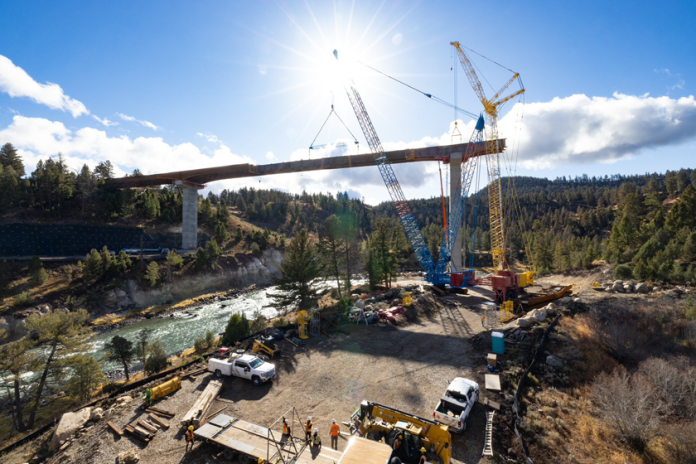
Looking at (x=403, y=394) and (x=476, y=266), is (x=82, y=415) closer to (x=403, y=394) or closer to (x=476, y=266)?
(x=403, y=394)

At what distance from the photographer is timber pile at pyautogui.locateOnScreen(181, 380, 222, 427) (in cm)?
1332

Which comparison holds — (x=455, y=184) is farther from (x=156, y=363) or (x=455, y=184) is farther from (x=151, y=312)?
(x=151, y=312)

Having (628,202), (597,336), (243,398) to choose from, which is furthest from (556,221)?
(243,398)

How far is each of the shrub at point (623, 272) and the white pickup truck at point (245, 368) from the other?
5011 cm

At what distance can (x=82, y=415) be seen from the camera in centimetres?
1427

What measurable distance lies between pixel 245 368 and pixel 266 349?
3.43 metres

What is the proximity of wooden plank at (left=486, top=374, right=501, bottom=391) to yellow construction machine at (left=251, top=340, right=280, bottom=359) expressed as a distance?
1365cm

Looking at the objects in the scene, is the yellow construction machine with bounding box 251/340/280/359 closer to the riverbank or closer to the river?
the river

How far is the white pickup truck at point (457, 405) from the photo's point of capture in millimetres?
12468

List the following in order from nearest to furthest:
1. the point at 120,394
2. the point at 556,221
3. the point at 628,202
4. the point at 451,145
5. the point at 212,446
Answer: the point at 212,446 → the point at 120,394 → the point at 451,145 → the point at 628,202 → the point at 556,221

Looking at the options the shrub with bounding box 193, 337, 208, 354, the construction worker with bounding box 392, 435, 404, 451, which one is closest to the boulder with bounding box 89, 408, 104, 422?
the shrub with bounding box 193, 337, 208, 354

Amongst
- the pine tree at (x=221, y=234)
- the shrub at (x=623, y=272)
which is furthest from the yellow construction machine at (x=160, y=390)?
the pine tree at (x=221, y=234)

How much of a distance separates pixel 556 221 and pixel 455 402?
167m

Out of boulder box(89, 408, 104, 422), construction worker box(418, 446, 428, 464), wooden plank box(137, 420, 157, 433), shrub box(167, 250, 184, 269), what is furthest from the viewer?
shrub box(167, 250, 184, 269)
